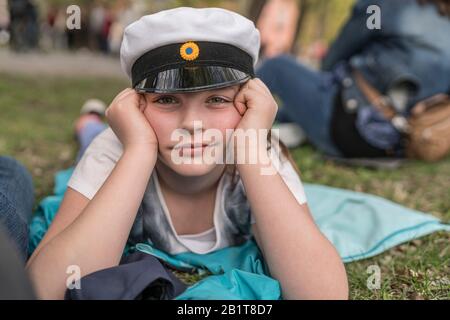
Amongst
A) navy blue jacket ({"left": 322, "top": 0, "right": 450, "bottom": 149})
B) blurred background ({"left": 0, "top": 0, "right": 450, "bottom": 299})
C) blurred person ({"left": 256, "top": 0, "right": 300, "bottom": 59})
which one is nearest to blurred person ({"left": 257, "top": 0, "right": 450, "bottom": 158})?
navy blue jacket ({"left": 322, "top": 0, "right": 450, "bottom": 149})

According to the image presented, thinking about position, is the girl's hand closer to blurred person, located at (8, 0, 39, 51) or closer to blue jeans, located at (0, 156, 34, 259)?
blue jeans, located at (0, 156, 34, 259)

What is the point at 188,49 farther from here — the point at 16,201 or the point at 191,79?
the point at 16,201

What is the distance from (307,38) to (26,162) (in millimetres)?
23049

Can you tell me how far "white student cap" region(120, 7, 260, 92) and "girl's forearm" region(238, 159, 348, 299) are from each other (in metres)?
0.33

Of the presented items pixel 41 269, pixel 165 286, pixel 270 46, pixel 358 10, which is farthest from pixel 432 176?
pixel 270 46

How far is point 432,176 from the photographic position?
3.69m

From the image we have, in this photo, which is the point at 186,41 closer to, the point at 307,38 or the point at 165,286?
the point at 165,286

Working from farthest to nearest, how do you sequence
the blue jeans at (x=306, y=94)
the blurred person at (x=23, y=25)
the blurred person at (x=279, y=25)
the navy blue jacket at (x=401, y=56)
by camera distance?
the blurred person at (x=279, y=25) < the blurred person at (x=23, y=25) < the blue jeans at (x=306, y=94) < the navy blue jacket at (x=401, y=56)

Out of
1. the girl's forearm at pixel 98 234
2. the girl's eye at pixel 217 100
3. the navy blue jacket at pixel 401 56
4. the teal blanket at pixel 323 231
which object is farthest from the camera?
the navy blue jacket at pixel 401 56

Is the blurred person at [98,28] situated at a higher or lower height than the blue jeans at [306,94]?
higher

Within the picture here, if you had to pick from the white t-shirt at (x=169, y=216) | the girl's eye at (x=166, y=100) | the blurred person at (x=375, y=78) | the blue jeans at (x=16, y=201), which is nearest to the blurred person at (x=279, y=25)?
the blurred person at (x=375, y=78)

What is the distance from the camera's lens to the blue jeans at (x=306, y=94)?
396 cm

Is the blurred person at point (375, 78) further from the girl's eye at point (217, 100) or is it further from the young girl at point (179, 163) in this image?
the girl's eye at point (217, 100)
